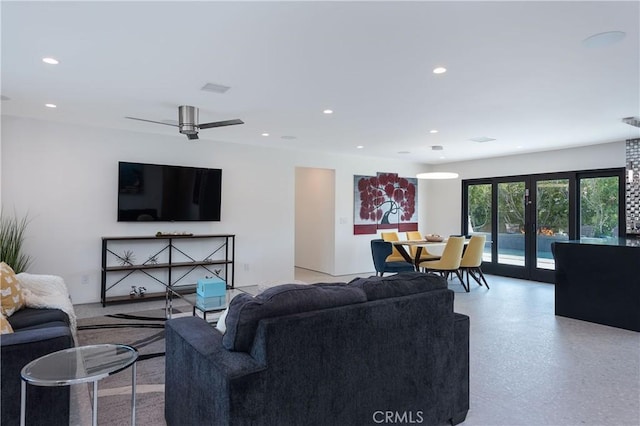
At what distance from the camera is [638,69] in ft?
10.3

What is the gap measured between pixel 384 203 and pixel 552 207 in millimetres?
3220

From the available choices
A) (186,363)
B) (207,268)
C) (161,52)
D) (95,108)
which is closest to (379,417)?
(186,363)

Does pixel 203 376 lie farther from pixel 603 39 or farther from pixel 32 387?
pixel 603 39

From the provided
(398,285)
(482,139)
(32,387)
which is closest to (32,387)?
(32,387)

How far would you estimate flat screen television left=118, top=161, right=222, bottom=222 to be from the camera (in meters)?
5.52

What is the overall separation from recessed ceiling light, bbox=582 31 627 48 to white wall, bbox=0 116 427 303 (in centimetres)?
509

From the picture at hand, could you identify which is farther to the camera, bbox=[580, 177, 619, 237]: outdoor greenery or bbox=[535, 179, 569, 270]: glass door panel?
bbox=[535, 179, 569, 270]: glass door panel

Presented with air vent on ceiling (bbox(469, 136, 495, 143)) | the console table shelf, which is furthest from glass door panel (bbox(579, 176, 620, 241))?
the console table shelf

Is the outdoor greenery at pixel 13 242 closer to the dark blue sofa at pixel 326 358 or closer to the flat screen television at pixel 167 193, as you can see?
the flat screen television at pixel 167 193

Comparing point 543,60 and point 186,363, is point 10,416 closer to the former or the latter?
point 186,363

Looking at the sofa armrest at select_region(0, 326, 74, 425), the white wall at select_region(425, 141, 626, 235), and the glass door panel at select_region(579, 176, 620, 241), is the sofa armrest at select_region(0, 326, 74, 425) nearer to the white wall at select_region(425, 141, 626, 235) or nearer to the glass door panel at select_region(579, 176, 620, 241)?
the glass door panel at select_region(579, 176, 620, 241)

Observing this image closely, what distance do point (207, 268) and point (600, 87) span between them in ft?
18.3

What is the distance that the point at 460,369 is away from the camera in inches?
92.8

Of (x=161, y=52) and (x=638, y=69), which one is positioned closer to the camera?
(x=161, y=52)
